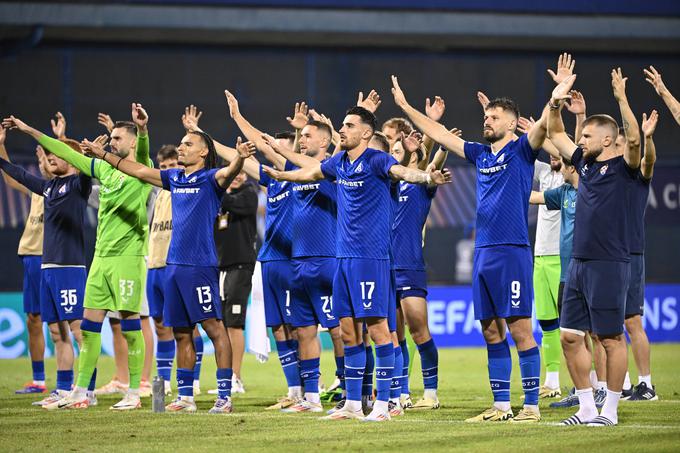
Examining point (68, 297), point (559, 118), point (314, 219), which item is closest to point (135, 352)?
point (68, 297)

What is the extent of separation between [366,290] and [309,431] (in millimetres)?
1241

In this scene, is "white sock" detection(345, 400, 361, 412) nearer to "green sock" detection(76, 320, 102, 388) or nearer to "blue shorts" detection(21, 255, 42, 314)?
"green sock" detection(76, 320, 102, 388)

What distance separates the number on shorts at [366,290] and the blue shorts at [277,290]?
1440mm

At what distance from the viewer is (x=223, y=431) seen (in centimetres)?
881

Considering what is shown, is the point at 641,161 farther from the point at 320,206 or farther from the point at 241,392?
the point at 241,392

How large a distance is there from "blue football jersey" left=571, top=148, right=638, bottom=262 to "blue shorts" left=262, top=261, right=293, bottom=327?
284 centimetres

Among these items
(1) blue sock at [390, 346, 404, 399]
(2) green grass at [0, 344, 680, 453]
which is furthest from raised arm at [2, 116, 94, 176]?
(1) blue sock at [390, 346, 404, 399]

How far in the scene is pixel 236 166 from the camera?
32.8 ft

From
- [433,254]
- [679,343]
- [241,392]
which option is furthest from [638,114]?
[241,392]

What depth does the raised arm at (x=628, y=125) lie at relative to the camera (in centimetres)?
855

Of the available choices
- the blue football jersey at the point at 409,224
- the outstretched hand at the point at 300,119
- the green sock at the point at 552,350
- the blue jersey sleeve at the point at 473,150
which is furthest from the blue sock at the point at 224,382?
the green sock at the point at 552,350

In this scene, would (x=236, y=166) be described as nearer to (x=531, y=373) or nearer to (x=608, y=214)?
(x=531, y=373)

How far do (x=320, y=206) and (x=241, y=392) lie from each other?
10.7 ft

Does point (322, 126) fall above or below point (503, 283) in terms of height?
above
